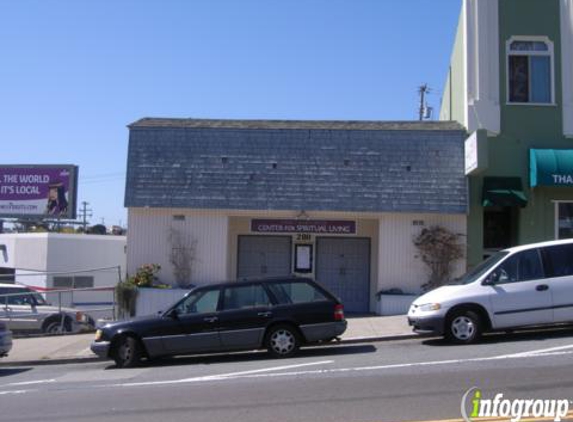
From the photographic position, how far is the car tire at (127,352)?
43.1 feet

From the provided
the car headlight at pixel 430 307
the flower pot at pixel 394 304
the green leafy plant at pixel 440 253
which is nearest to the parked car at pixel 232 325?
the car headlight at pixel 430 307

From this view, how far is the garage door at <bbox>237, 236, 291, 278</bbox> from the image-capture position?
68.6ft

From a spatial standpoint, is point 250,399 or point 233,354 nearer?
point 250,399

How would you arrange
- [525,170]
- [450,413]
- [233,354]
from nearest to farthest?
1. [450,413]
2. [233,354]
3. [525,170]

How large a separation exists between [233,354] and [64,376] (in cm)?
322

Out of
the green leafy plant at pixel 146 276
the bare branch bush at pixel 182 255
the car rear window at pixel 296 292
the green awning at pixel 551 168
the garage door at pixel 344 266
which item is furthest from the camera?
the garage door at pixel 344 266

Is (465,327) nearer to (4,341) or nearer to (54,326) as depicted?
(4,341)

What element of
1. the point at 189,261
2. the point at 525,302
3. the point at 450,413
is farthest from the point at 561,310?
the point at 189,261

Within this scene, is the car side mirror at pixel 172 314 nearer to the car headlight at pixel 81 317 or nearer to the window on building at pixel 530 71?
the car headlight at pixel 81 317

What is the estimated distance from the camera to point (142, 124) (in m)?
20.7

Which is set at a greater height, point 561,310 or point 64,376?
point 561,310

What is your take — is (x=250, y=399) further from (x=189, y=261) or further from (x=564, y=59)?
(x=564, y=59)

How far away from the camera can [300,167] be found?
1980 centimetres

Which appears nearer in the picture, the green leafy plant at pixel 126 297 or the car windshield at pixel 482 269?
the car windshield at pixel 482 269
